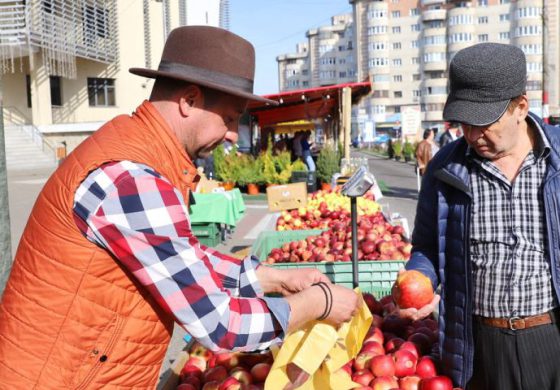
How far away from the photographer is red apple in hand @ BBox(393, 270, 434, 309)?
2.58 metres

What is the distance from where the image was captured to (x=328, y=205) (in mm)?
8164

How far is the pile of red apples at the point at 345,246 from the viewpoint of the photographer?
A: 5297mm

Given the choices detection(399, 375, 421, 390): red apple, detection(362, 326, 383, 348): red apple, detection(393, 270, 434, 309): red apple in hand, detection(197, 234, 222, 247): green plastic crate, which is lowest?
detection(197, 234, 222, 247): green plastic crate

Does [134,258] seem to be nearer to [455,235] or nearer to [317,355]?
[317,355]

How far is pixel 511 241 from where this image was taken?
236 cm

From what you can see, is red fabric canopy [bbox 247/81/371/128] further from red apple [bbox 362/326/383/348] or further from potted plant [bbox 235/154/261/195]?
red apple [bbox 362/326/383/348]

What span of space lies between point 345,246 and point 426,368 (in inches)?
111

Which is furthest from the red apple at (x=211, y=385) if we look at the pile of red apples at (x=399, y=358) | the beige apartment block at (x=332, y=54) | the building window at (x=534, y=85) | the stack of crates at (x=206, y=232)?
the beige apartment block at (x=332, y=54)

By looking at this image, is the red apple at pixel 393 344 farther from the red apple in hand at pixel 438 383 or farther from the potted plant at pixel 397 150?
the potted plant at pixel 397 150

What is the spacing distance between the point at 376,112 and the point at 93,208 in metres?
104

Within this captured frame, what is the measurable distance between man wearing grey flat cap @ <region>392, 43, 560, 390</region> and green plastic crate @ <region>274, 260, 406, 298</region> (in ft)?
6.08

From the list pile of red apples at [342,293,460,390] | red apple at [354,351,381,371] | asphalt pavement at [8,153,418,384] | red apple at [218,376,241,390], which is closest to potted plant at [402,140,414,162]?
asphalt pavement at [8,153,418,384]

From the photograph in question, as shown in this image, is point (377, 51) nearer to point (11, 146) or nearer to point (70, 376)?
point (11, 146)

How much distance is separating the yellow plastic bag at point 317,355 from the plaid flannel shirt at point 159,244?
0.52 m
